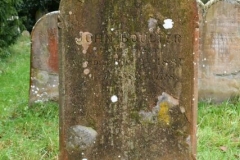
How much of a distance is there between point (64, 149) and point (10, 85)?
6.37 m

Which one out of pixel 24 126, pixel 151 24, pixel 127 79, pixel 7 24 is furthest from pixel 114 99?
pixel 7 24

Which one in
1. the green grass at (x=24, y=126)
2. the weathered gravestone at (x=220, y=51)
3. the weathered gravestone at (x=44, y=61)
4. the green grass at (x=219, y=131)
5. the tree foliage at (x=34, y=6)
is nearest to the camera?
the green grass at (x=219, y=131)

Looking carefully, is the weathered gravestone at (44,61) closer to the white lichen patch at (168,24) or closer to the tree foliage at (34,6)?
the white lichen patch at (168,24)

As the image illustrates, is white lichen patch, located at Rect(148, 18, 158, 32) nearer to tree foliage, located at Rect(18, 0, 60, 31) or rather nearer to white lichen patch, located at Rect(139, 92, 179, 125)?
white lichen patch, located at Rect(139, 92, 179, 125)

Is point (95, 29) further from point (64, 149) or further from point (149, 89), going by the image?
point (64, 149)

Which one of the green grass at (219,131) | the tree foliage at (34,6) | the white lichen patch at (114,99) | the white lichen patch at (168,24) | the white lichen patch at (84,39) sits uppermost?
the white lichen patch at (168,24)

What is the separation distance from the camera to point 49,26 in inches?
275

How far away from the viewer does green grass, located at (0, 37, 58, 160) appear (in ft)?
16.3

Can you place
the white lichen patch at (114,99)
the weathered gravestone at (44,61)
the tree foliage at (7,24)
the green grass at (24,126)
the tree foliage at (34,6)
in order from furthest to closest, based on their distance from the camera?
the tree foliage at (34,6) → the tree foliage at (7,24) → the weathered gravestone at (44,61) → the green grass at (24,126) → the white lichen patch at (114,99)

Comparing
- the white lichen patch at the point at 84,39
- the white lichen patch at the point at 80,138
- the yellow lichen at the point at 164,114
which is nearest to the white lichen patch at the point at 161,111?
the yellow lichen at the point at 164,114

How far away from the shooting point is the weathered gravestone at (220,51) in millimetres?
6695

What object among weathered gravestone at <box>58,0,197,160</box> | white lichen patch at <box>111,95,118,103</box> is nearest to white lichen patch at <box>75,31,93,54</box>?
weathered gravestone at <box>58,0,197,160</box>

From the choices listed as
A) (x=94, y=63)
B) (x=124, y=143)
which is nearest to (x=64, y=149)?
(x=124, y=143)

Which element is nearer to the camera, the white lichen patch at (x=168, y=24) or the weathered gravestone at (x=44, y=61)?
the white lichen patch at (x=168, y=24)
